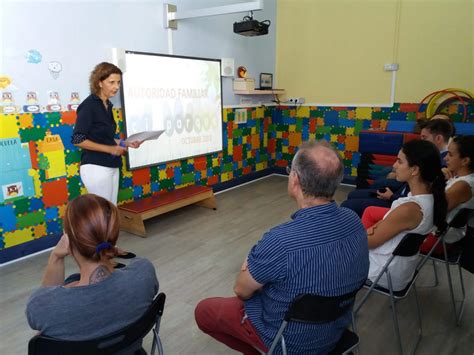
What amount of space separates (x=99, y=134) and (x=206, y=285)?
1.48 meters

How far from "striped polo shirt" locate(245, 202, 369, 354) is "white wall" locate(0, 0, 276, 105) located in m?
2.61

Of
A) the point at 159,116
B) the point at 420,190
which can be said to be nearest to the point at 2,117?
the point at 159,116

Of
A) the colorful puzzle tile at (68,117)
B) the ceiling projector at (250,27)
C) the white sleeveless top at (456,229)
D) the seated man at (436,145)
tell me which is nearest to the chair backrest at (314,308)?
the white sleeveless top at (456,229)

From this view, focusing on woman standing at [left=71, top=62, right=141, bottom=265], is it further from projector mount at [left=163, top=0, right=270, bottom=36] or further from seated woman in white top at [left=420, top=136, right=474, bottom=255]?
seated woman in white top at [left=420, top=136, right=474, bottom=255]

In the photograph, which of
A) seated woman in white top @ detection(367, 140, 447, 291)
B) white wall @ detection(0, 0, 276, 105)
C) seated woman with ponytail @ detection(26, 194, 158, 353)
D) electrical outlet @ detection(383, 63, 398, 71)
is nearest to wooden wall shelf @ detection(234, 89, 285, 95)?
white wall @ detection(0, 0, 276, 105)

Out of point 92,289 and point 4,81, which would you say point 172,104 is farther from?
point 92,289

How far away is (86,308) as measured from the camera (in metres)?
1.03

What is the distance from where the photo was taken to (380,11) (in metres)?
4.87

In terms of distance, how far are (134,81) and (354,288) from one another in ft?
10.2

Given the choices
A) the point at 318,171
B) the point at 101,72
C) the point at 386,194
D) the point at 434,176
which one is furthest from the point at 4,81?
the point at 386,194

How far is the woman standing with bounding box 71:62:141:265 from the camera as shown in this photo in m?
2.83

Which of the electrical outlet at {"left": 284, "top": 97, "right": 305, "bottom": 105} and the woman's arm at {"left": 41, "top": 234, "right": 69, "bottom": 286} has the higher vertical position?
the electrical outlet at {"left": 284, "top": 97, "right": 305, "bottom": 105}

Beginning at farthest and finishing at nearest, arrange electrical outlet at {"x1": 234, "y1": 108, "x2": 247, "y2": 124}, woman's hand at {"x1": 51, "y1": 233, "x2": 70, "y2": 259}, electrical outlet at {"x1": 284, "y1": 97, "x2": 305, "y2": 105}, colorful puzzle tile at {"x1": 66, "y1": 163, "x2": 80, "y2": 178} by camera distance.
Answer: electrical outlet at {"x1": 284, "y1": 97, "x2": 305, "y2": 105}
electrical outlet at {"x1": 234, "y1": 108, "x2": 247, "y2": 124}
colorful puzzle tile at {"x1": 66, "y1": 163, "x2": 80, "y2": 178}
woman's hand at {"x1": 51, "y1": 233, "x2": 70, "y2": 259}

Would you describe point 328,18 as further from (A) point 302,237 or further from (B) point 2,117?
(A) point 302,237
